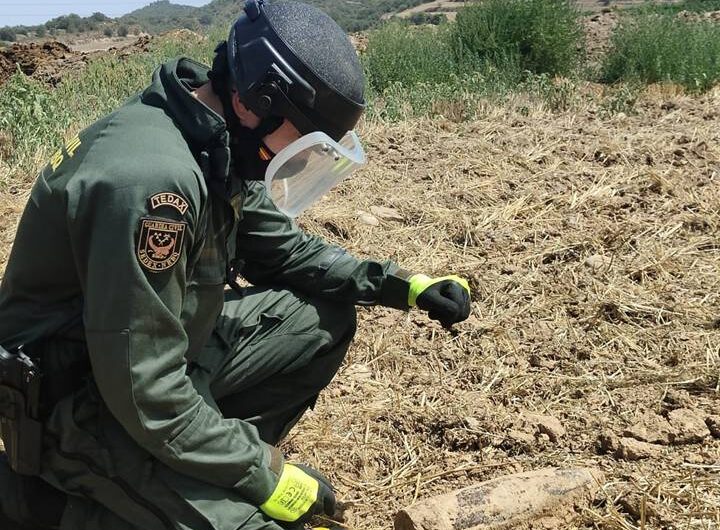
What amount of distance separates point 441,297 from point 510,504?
0.65 m

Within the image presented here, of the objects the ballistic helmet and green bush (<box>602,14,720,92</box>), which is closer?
the ballistic helmet

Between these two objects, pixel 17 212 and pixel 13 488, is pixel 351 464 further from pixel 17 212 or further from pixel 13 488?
pixel 17 212

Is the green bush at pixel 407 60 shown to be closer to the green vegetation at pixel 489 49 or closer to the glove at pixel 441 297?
the green vegetation at pixel 489 49

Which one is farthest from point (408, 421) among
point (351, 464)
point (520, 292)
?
point (520, 292)

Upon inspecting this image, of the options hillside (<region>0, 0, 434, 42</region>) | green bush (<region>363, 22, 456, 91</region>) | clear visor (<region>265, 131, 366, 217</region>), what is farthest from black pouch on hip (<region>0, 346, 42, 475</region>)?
hillside (<region>0, 0, 434, 42</region>)

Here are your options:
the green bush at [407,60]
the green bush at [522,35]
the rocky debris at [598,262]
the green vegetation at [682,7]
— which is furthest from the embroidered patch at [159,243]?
Answer: the green vegetation at [682,7]

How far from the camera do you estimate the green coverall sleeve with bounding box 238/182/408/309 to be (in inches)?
97.0

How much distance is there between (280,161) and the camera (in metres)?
1.78

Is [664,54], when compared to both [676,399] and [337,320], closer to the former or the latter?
[676,399]

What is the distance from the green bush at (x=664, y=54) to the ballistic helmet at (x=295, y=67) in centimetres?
571

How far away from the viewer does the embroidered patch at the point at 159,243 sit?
1598 millimetres

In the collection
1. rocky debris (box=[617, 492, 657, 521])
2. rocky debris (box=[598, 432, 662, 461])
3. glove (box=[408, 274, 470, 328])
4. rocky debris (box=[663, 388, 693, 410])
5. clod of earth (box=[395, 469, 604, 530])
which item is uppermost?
glove (box=[408, 274, 470, 328])

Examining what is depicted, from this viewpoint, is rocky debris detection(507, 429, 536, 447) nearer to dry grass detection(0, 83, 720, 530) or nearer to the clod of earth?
dry grass detection(0, 83, 720, 530)

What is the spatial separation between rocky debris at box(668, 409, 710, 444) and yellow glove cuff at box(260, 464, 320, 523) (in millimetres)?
1172
